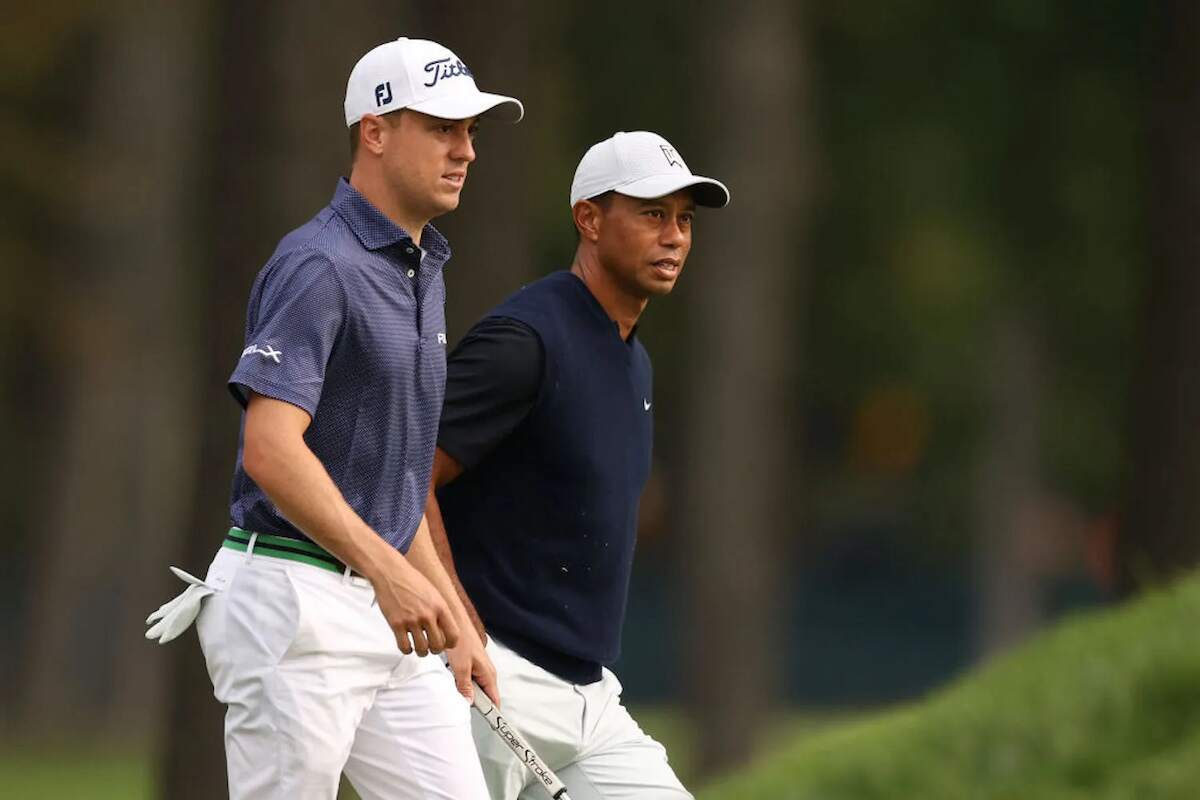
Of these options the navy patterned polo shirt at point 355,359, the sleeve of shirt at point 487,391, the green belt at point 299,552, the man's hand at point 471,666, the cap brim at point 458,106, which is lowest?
the man's hand at point 471,666

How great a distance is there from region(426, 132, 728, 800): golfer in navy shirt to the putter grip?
0.21 meters

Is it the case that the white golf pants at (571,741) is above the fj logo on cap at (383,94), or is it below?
below

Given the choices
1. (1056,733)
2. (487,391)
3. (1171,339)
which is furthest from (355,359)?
(1171,339)

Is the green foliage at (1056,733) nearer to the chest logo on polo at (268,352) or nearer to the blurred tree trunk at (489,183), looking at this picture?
the chest logo on polo at (268,352)

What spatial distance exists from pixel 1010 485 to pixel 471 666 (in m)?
23.7

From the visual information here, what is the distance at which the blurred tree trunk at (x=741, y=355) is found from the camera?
15922mm

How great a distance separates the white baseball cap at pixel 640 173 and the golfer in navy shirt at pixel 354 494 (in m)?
0.84

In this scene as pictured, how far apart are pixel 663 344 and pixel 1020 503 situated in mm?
6224

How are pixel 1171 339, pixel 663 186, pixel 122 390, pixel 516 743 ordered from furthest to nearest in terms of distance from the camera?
1. pixel 122 390
2. pixel 1171 339
3. pixel 663 186
4. pixel 516 743

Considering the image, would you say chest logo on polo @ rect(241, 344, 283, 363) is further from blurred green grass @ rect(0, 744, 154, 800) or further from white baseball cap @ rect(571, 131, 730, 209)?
blurred green grass @ rect(0, 744, 154, 800)

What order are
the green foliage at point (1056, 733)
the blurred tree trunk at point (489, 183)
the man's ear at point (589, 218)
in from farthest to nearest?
the blurred tree trunk at point (489, 183) → the green foliage at point (1056, 733) → the man's ear at point (589, 218)

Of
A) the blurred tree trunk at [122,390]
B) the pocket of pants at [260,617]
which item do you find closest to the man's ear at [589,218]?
the pocket of pants at [260,617]

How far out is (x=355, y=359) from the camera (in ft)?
15.3

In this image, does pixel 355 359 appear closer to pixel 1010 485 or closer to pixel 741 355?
pixel 741 355
